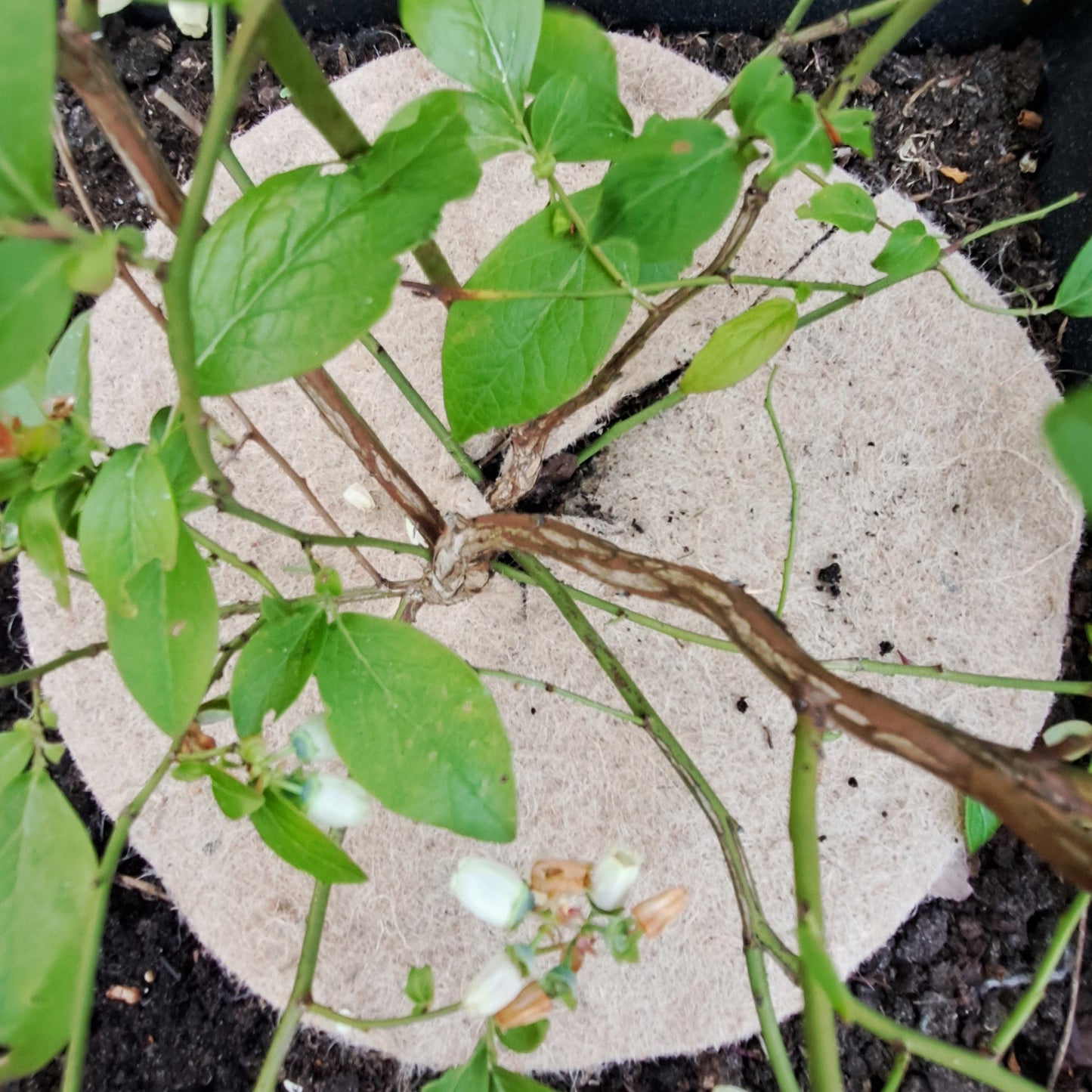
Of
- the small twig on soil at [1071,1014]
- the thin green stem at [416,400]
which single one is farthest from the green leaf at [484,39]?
the small twig on soil at [1071,1014]

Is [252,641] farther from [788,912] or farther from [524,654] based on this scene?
[788,912]

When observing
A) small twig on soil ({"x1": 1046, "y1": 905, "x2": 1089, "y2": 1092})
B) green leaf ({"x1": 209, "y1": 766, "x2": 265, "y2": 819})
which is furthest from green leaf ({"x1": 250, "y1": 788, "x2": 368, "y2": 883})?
small twig on soil ({"x1": 1046, "y1": 905, "x2": 1089, "y2": 1092})

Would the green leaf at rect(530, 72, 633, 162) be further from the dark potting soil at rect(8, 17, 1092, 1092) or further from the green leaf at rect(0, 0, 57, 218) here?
the dark potting soil at rect(8, 17, 1092, 1092)

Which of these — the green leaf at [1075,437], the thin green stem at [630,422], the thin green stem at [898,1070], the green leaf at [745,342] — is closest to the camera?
the green leaf at [1075,437]

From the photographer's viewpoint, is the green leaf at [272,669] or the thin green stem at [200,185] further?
the green leaf at [272,669]

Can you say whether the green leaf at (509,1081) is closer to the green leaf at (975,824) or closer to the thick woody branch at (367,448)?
the thick woody branch at (367,448)

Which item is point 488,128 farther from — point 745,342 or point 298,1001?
point 298,1001

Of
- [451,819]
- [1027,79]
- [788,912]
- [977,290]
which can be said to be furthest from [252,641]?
[1027,79]
